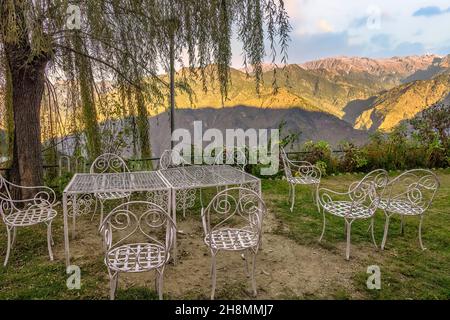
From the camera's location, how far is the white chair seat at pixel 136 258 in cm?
184

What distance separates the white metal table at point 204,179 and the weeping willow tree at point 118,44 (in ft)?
2.27

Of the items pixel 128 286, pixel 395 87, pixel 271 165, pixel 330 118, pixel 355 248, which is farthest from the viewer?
pixel 395 87

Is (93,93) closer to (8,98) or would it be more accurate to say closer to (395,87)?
(8,98)

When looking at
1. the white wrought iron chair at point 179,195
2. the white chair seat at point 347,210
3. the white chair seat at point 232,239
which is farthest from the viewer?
the white wrought iron chair at point 179,195

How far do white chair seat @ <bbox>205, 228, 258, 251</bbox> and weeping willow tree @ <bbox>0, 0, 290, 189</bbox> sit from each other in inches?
44.1

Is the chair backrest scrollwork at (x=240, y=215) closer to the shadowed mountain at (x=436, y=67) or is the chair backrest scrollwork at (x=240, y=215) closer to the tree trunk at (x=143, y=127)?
the tree trunk at (x=143, y=127)

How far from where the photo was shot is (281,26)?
2.04 meters

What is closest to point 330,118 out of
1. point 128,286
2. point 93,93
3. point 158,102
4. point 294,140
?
point 294,140

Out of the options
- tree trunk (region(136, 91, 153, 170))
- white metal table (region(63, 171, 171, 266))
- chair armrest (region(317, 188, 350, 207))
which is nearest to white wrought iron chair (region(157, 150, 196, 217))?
tree trunk (region(136, 91, 153, 170))

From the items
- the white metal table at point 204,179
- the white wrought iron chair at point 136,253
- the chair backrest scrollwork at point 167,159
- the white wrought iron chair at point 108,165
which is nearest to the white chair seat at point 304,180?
the white metal table at point 204,179

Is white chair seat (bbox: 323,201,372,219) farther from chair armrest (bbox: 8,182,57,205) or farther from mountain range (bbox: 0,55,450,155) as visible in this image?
chair armrest (bbox: 8,182,57,205)

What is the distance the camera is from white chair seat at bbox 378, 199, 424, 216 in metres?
2.94
